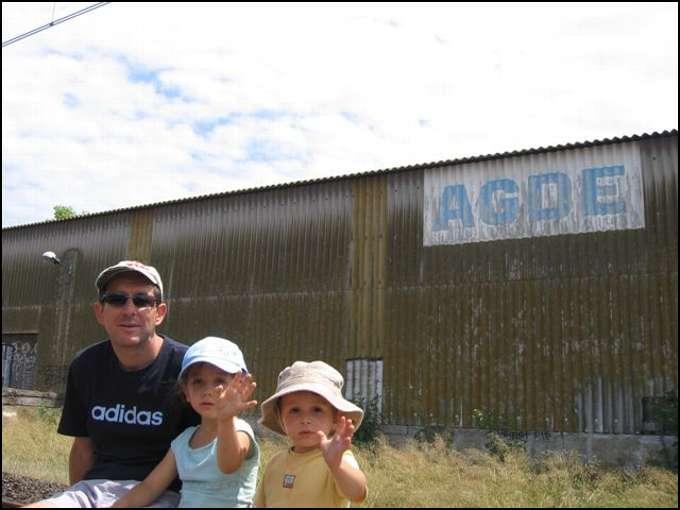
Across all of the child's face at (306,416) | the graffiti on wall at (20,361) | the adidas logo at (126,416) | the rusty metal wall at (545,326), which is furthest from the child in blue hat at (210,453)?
the graffiti on wall at (20,361)

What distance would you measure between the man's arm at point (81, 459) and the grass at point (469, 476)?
4.46 metres

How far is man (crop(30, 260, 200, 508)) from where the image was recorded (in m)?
3.22

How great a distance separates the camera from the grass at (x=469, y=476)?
25.0ft

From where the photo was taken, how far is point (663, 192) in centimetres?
1176

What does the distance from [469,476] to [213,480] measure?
7225 millimetres

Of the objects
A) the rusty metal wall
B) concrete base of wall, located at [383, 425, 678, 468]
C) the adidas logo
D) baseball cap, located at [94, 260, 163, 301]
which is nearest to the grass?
concrete base of wall, located at [383, 425, 678, 468]

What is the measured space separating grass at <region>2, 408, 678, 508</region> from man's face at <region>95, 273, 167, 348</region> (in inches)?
186

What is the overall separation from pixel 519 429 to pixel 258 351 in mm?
6203

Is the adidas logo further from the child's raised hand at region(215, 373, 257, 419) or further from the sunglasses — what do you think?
the child's raised hand at region(215, 373, 257, 419)

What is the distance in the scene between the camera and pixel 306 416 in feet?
9.50

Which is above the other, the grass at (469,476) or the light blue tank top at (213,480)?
the light blue tank top at (213,480)

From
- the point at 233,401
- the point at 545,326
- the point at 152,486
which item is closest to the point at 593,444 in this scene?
the point at 545,326

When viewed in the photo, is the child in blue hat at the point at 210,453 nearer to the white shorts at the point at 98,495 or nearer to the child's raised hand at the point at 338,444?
the white shorts at the point at 98,495

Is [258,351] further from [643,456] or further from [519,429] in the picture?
[643,456]
